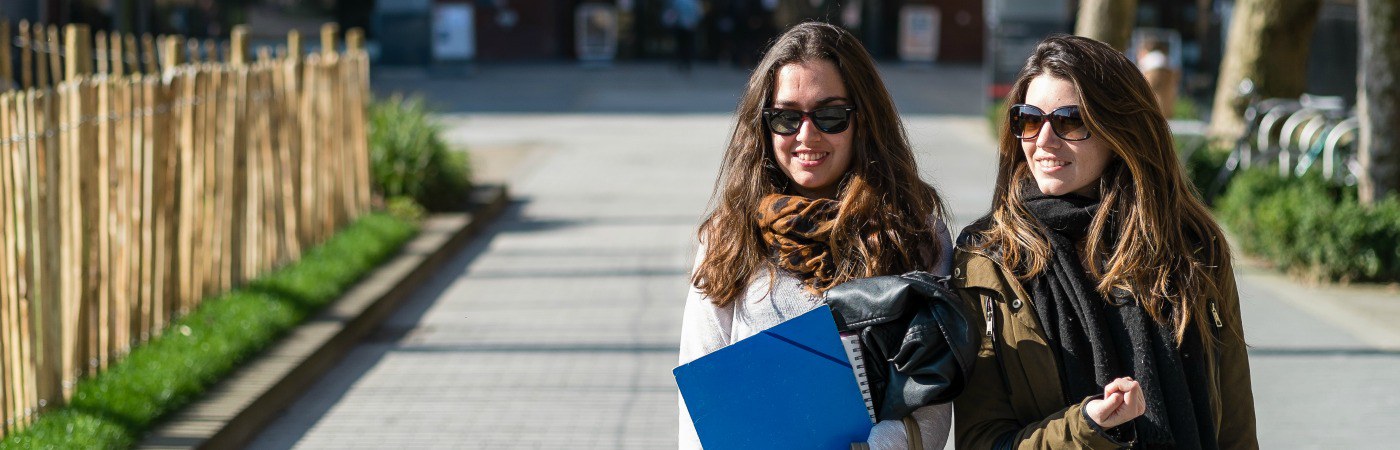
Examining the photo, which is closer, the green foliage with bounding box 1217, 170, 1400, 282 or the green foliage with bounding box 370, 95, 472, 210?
the green foliage with bounding box 1217, 170, 1400, 282

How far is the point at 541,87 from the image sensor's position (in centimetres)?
2870

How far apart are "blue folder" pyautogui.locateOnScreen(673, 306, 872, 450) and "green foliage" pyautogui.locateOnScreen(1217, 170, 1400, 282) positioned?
7310 millimetres

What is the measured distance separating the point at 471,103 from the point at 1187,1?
19.0 meters

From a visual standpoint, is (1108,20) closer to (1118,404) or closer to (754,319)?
(754,319)

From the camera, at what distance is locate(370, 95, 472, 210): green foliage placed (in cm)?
1161

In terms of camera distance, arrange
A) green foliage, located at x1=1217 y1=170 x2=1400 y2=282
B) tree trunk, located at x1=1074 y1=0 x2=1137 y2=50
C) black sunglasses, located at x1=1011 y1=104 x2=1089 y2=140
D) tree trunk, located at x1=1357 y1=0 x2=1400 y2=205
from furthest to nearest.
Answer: tree trunk, located at x1=1074 y1=0 x2=1137 y2=50, tree trunk, located at x1=1357 y1=0 x2=1400 y2=205, green foliage, located at x1=1217 y1=170 x2=1400 y2=282, black sunglasses, located at x1=1011 y1=104 x2=1089 y2=140

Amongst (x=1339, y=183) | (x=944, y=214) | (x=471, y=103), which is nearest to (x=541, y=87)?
(x=471, y=103)

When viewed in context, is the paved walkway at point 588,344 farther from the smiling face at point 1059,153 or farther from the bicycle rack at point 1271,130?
the bicycle rack at point 1271,130

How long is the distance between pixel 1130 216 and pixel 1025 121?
239 millimetres

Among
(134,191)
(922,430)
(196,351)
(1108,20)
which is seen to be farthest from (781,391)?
(1108,20)

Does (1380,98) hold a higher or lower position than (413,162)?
higher

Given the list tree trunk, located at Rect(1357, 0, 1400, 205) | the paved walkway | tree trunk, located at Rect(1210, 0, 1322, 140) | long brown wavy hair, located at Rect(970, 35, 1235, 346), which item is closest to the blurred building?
the paved walkway

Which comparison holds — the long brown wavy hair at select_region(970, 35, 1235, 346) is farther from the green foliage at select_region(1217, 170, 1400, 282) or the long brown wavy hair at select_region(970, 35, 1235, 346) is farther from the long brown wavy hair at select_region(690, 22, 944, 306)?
the green foliage at select_region(1217, 170, 1400, 282)

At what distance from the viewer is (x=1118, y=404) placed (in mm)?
2328
